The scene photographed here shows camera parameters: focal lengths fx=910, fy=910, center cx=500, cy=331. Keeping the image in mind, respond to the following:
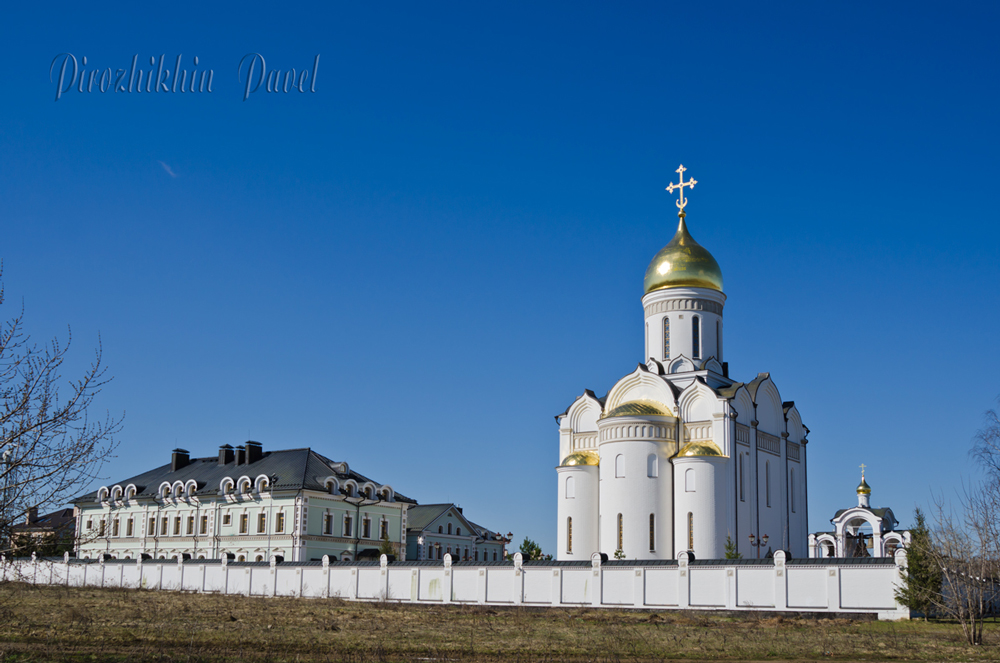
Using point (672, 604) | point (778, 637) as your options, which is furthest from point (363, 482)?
point (778, 637)

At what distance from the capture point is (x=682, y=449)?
119 ft

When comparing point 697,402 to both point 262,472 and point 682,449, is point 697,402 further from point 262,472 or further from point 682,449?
point 262,472

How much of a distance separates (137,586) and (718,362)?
26.2 meters

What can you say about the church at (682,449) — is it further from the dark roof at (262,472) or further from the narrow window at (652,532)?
the dark roof at (262,472)

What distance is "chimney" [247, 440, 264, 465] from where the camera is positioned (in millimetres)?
48469

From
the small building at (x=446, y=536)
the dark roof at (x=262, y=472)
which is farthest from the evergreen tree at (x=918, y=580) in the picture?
the small building at (x=446, y=536)

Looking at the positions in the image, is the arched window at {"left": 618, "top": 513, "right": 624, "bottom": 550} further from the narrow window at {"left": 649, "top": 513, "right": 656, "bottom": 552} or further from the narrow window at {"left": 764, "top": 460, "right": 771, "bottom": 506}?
the narrow window at {"left": 764, "top": 460, "right": 771, "bottom": 506}

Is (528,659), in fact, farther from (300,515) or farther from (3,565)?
A: (300,515)

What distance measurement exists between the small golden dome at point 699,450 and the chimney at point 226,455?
1002 inches

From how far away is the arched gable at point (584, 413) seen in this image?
40.6m

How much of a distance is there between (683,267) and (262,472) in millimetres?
23310

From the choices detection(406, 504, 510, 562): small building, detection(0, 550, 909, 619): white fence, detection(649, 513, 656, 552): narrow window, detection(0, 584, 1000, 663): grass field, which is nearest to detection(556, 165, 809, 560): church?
detection(649, 513, 656, 552): narrow window

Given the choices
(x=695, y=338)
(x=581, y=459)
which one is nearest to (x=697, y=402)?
→ (x=695, y=338)

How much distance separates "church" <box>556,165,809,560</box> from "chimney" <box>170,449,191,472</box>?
76.7 ft
